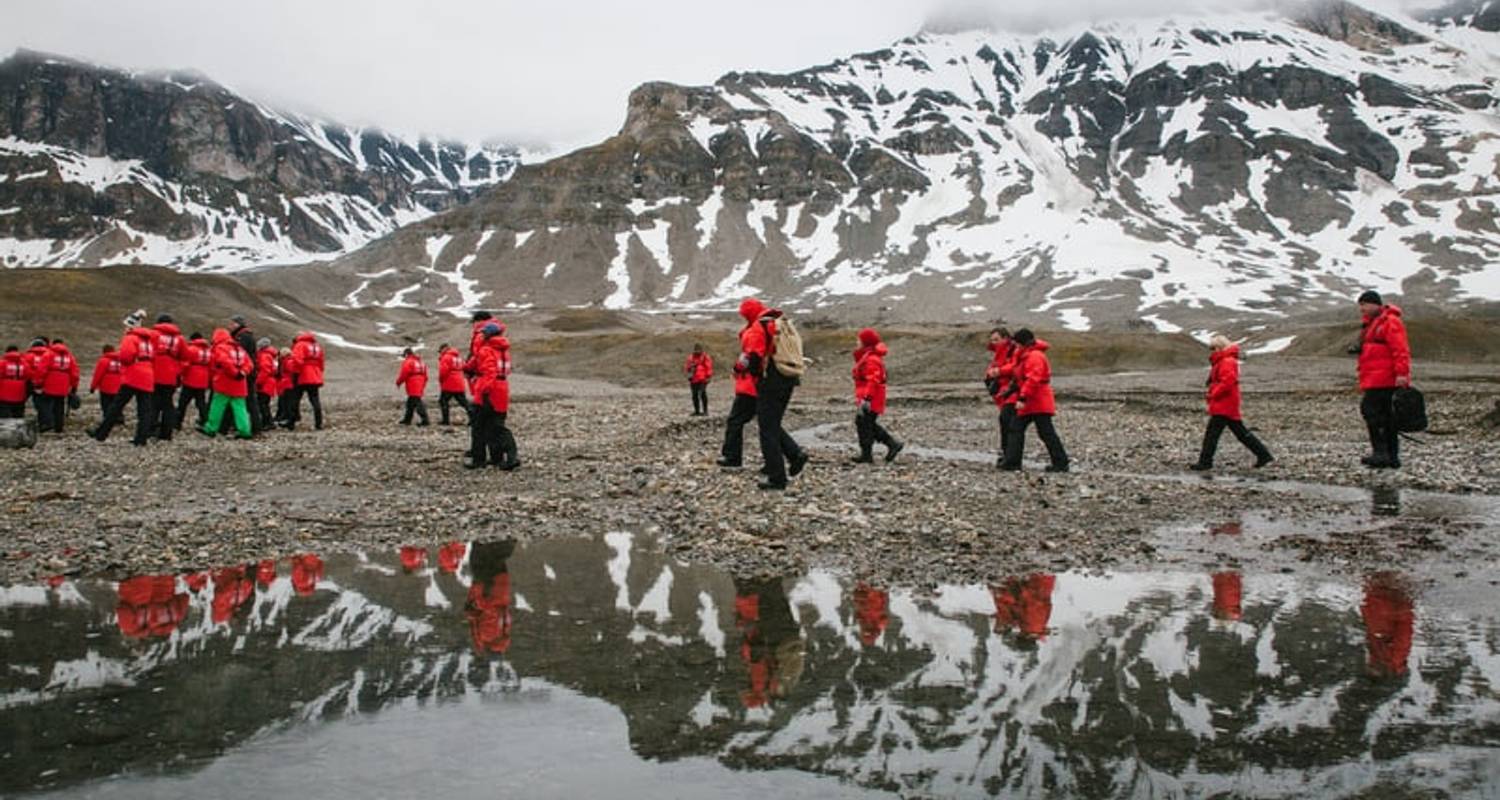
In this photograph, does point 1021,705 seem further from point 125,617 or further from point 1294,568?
point 125,617

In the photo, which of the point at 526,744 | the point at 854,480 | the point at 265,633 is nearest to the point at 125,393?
the point at 854,480

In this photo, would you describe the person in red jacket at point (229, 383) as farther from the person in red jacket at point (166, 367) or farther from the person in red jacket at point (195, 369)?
the person in red jacket at point (166, 367)

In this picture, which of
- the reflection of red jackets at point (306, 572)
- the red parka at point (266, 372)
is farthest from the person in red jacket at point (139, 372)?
the reflection of red jackets at point (306, 572)

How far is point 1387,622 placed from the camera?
21.7ft

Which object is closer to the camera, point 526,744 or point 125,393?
point 526,744

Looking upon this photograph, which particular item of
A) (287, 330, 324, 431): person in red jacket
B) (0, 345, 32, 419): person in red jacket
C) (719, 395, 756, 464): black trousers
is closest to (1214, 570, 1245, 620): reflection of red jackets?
(719, 395, 756, 464): black trousers

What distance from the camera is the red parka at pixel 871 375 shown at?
16.6 meters

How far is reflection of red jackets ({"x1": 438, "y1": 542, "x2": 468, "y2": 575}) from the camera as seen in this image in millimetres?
8512

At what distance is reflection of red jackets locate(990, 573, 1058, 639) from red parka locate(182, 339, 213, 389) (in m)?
17.5

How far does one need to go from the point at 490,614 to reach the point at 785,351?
21.1ft

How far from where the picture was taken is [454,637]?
6469 mm

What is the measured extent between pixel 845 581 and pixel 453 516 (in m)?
4.77

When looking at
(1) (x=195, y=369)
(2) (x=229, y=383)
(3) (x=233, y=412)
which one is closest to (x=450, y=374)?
(3) (x=233, y=412)

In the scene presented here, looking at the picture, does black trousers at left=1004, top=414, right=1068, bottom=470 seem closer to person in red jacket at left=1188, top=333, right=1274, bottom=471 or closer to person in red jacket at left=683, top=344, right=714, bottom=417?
person in red jacket at left=1188, top=333, right=1274, bottom=471
